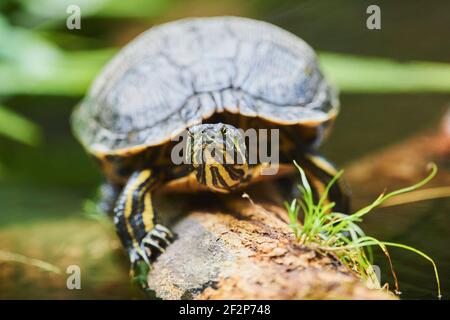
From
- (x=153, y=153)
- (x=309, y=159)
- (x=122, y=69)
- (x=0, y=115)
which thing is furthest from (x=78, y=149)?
(x=309, y=159)

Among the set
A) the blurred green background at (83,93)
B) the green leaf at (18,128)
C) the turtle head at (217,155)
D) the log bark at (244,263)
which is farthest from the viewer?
the green leaf at (18,128)

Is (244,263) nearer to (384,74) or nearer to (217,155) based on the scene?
(217,155)

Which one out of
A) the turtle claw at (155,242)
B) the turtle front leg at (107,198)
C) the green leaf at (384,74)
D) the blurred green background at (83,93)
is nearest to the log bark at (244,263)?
the turtle claw at (155,242)

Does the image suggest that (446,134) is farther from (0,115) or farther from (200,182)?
(0,115)

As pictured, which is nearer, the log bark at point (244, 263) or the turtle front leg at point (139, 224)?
the log bark at point (244, 263)

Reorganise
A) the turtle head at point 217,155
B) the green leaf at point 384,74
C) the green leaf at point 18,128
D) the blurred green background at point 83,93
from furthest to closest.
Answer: the green leaf at point 18,128, the green leaf at point 384,74, the blurred green background at point 83,93, the turtle head at point 217,155

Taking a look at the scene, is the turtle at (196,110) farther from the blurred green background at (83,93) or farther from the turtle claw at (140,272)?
the blurred green background at (83,93)

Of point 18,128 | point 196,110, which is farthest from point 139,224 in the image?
point 18,128

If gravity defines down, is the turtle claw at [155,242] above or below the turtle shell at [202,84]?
below
